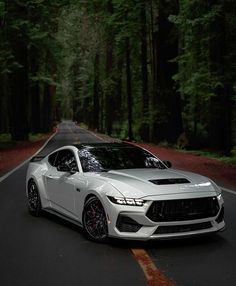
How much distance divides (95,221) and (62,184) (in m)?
1.41

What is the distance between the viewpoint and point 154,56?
139ft

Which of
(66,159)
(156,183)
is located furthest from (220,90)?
(156,183)

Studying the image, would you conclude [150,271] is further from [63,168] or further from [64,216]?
[63,168]

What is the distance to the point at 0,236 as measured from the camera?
28.9 ft

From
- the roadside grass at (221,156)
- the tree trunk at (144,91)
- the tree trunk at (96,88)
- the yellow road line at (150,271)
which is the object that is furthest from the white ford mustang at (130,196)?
the tree trunk at (96,88)

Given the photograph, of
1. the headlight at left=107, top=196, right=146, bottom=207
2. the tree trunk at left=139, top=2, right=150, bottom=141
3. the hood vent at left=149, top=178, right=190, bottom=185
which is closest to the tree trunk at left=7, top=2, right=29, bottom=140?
the tree trunk at left=139, top=2, right=150, bottom=141

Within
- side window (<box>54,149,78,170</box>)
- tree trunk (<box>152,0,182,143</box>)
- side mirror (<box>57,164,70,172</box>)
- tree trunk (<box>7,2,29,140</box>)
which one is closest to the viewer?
side mirror (<box>57,164,70,172</box>)

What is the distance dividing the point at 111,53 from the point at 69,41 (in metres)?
5.94

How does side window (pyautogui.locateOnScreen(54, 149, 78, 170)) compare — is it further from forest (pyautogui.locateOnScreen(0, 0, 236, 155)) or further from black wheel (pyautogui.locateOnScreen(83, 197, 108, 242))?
forest (pyautogui.locateOnScreen(0, 0, 236, 155))

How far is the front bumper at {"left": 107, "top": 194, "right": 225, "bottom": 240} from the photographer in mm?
7488

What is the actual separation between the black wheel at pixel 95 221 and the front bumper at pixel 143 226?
23cm

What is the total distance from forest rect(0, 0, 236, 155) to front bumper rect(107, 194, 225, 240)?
17825 millimetres

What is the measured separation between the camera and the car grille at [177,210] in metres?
7.53

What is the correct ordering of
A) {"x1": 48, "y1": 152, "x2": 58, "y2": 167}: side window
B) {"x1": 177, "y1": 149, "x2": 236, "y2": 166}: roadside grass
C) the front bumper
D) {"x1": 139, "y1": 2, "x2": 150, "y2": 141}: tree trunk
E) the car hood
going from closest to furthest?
the front bumper → the car hood → {"x1": 48, "y1": 152, "x2": 58, "y2": 167}: side window → {"x1": 177, "y1": 149, "x2": 236, "y2": 166}: roadside grass → {"x1": 139, "y1": 2, "x2": 150, "y2": 141}: tree trunk
